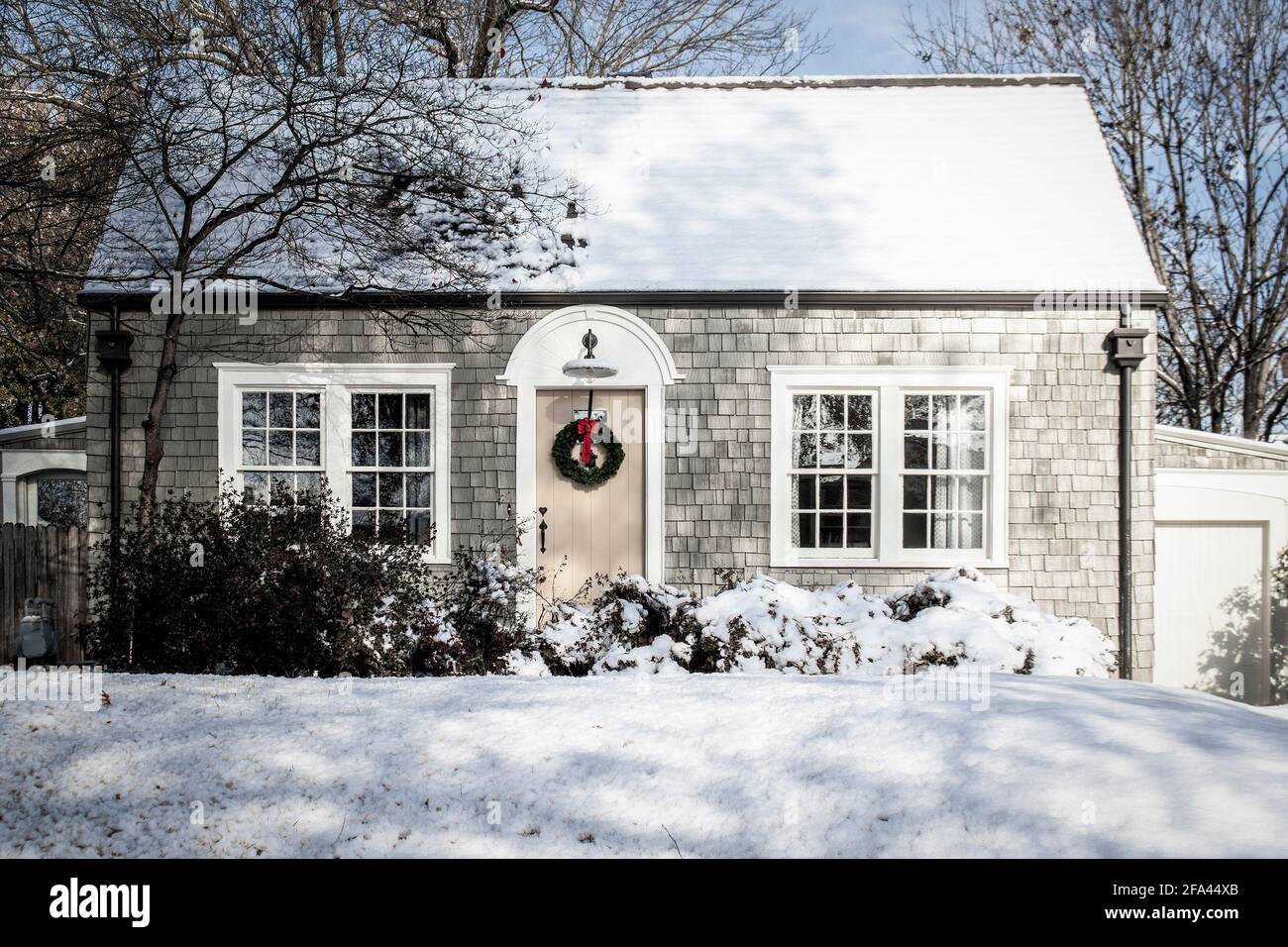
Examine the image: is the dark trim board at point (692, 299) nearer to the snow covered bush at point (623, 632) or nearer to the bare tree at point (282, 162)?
the bare tree at point (282, 162)

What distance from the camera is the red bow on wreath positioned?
27.3 ft

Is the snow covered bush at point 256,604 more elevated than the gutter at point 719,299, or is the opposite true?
the gutter at point 719,299

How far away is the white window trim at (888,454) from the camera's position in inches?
328

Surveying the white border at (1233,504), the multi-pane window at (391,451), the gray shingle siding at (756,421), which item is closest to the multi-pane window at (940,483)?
the gray shingle siding at (756,421)

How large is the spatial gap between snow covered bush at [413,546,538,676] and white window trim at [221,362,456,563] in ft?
6.00

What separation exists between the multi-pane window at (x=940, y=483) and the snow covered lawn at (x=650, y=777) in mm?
4048

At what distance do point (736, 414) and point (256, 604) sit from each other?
4.54 metres

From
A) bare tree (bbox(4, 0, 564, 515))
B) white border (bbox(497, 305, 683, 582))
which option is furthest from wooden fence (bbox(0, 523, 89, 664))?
white border (bbox(497, 305, 683, 582))

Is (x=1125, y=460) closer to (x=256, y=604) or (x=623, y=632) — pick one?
(x=623, y=632)

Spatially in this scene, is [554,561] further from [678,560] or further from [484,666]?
[484,666]

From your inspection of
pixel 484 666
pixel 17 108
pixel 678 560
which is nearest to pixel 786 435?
pixel 678 560

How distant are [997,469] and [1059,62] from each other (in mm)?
10773

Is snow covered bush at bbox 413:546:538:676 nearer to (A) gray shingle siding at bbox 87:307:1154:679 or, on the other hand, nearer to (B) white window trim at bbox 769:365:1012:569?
(A) gray shingle siding at bbox 87:307:1154:679

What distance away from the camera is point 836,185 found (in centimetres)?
924
